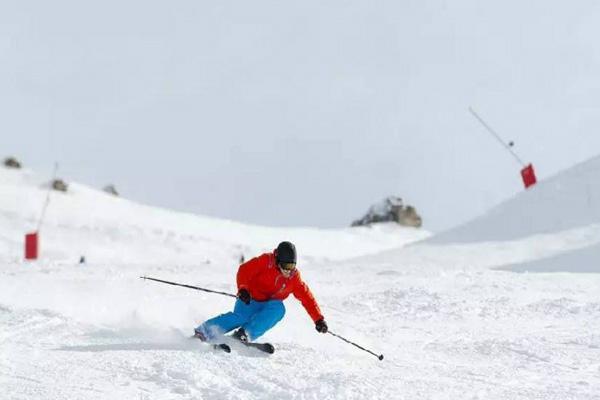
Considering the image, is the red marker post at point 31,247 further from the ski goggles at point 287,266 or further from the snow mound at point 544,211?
the ski goggles at point 287,266

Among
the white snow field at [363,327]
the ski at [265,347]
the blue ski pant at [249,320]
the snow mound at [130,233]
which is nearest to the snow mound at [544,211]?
the white snow field at [363,327]

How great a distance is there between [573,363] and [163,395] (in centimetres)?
388

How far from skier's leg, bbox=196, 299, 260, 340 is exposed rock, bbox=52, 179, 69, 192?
99.0ft

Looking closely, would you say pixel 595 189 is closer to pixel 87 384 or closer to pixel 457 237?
pixel 457 237

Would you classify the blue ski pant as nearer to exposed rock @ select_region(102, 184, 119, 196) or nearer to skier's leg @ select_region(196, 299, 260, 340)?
skier's leg @ select_region(196, 299, 260, 340)

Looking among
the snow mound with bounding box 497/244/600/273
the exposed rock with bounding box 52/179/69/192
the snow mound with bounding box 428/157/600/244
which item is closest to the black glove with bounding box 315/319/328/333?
the snow mound with bounding box 497/244/600/273

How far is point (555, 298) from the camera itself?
10812 mm

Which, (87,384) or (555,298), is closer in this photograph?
(87,384)

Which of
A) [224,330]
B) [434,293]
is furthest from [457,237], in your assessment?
[224,330]

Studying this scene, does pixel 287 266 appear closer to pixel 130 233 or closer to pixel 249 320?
pixel 249 320

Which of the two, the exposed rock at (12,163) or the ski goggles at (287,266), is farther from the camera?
the exposed rock at (12,163)

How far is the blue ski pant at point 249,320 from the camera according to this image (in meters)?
6.78

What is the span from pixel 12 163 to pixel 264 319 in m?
34.5

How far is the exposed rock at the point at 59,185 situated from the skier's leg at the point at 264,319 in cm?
3030
